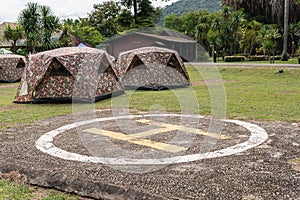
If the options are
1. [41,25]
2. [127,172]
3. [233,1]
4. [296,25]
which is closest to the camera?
[127,172]

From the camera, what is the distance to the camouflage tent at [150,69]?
15.5 m

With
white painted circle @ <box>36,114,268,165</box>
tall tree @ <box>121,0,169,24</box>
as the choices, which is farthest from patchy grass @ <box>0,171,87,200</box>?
tall tree @ <box>121,0,169,24</box>

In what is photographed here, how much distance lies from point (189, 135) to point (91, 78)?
5.98m

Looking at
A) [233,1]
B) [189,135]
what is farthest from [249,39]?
[189,135]

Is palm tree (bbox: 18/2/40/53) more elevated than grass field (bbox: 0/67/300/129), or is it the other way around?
palm tree (bbox: 18/2/40/53)

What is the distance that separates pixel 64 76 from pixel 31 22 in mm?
31791

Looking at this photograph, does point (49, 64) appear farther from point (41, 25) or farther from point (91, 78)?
point (41, 25)

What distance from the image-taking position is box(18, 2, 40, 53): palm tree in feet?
134

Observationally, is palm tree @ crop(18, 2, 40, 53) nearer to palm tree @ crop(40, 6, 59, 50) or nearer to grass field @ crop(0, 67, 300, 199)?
palm tree @ crop(40, 6, 59, 50)

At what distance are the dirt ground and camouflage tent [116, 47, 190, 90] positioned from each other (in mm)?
8605

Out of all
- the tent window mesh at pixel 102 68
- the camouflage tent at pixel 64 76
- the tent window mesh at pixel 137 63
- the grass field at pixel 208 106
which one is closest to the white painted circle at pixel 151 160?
the grass field at pixel 208 106

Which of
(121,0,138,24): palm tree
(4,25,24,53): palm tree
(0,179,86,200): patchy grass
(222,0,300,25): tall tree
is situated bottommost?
(0,179,86,200): patchy grass

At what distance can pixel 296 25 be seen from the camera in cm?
3834

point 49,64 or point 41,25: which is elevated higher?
point 41,25
